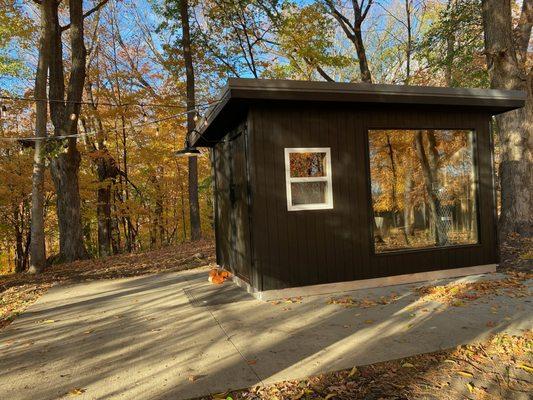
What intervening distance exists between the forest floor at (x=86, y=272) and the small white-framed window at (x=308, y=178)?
450 centimetres

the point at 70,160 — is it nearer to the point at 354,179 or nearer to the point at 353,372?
the point at 354,179

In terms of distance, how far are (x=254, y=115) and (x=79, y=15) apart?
10417 mm

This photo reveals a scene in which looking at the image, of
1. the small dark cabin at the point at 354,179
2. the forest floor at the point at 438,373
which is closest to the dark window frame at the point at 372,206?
the small dark cabin at the point at 354,179

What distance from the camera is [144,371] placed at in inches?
136

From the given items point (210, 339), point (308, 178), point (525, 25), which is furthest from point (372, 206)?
point (525, 25)

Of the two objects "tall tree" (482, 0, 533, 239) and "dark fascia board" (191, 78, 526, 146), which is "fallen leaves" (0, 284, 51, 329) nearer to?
"dark fascia board" (191, 78, 526, 146)

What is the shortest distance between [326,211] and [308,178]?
558 millimetres

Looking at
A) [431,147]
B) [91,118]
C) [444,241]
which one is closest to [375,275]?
[444,241]

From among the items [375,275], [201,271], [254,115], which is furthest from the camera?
[201,271]

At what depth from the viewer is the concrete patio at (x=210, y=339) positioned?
128 inches

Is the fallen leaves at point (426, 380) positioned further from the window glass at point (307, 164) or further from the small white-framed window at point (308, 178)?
the window glass at point (307, 164)

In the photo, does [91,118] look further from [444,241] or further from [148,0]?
[444,241]

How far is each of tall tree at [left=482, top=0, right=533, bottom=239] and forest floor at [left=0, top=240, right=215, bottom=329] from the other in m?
7.26

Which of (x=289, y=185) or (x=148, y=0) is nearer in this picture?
(x=289, y=185)
